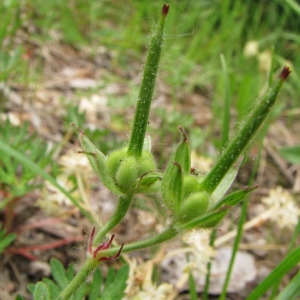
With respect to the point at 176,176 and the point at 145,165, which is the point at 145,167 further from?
the point at 176,176

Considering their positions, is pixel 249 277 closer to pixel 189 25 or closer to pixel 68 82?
pixel 68 82

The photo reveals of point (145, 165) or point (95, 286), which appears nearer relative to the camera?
point (145, 165)

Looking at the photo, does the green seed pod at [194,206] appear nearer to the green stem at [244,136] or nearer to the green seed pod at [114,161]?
the green stem at [244,136]

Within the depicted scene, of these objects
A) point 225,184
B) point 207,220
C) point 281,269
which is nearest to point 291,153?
point 281,269

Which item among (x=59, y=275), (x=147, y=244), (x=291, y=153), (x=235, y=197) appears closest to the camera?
(x=235, y=197)

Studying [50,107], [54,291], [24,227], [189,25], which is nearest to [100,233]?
[54,291]

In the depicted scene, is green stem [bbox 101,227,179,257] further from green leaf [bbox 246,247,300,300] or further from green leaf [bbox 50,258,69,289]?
Result: green leaf [bbox 246,247,300,300]

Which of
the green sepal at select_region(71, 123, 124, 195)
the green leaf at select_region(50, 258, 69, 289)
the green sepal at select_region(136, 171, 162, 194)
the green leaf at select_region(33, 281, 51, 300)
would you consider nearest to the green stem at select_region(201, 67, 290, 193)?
the green sepal at select_region(136, 171, 162, 194)
